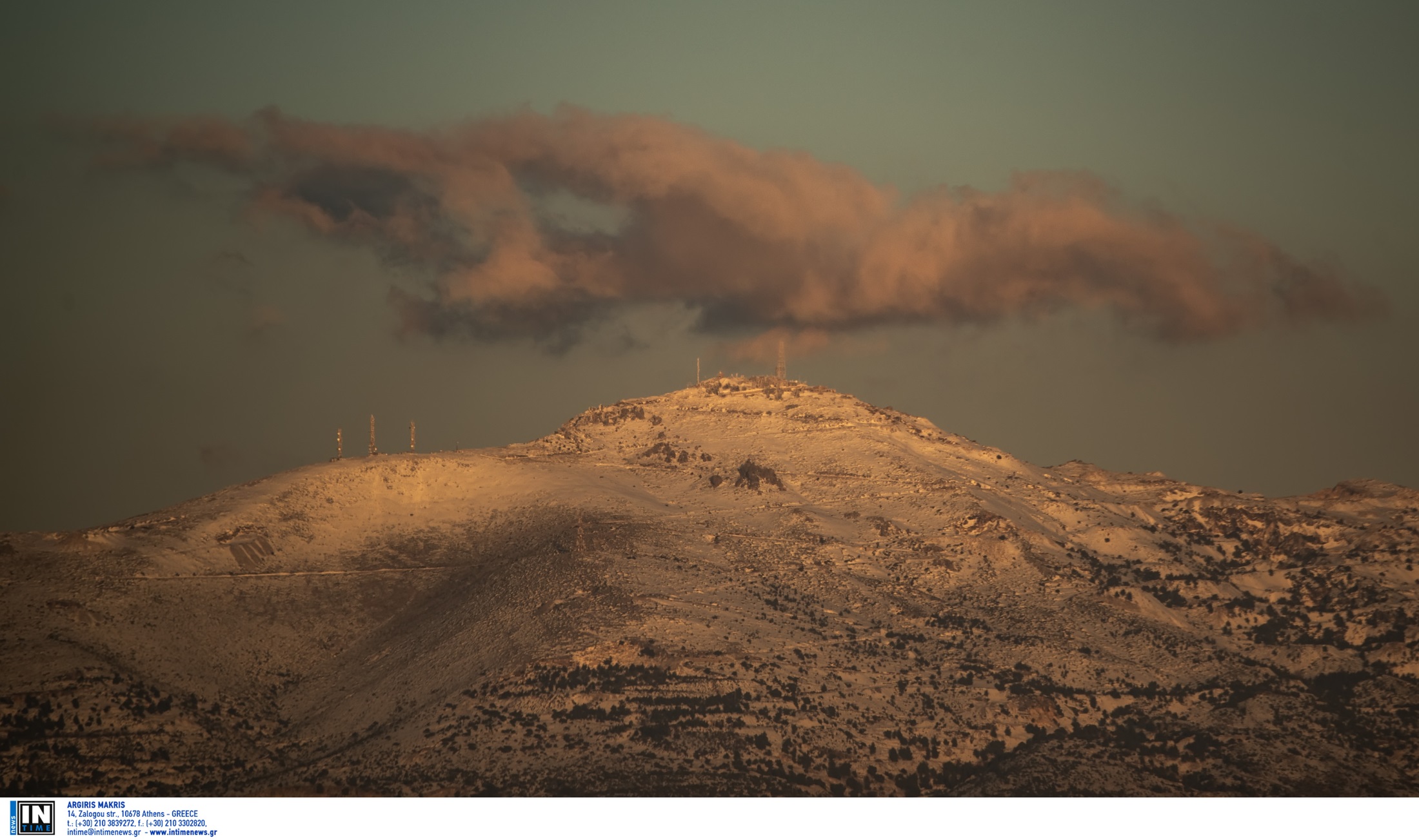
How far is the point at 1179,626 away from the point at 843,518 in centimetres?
3867

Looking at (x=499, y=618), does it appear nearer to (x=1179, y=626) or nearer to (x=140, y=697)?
(x=140, y=697)

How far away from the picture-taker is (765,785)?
13250 cm

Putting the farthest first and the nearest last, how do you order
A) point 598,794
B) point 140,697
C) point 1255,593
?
point 1255,593 → point 140,697 → point 598,794

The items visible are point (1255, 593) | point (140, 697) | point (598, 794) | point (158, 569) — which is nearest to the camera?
point (598, 794)

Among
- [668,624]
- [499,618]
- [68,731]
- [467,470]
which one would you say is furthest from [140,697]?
[467,470]

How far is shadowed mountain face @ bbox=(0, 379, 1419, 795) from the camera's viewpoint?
448ft

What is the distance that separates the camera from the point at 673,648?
494 feet

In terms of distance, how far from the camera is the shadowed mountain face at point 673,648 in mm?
136500
